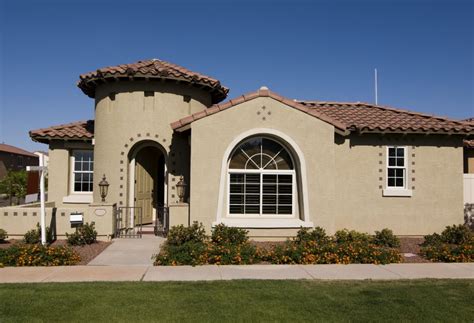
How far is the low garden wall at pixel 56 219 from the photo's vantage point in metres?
12.4

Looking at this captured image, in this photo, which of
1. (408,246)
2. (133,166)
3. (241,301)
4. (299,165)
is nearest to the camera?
(241,301)

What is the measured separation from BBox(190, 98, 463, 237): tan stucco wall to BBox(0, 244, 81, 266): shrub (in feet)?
12.8

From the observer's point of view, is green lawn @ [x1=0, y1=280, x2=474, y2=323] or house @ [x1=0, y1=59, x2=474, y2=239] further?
house @ [x1=0, y1=59, x2=474, y2=239]

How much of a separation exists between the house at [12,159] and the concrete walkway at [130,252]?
57.0 m

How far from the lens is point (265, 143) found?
12.9 metres

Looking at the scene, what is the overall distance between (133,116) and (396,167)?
9.62m

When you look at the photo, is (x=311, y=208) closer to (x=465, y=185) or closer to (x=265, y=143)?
(x=265, y=143)

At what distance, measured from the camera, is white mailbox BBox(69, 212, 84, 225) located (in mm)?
12266

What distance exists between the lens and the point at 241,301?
6641 millimetres

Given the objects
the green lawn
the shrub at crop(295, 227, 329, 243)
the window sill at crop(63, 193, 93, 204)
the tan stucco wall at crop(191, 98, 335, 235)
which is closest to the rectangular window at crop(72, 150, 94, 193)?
the window sill at crop(63, 193, 93, 204)

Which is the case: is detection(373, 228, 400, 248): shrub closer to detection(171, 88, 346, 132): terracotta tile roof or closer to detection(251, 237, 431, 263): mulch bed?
detection(251, 237, 431, 263): mulch bed

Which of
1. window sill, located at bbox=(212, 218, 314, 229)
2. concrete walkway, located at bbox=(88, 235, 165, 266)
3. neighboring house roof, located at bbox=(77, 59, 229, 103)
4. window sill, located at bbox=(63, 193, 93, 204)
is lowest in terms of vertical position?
concrete walkway, located at bbox=(88, 235, 165, 266)

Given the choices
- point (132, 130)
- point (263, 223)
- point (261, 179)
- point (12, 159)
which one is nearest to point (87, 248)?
point (132, 130)

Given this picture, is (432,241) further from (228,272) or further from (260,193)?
(228,272)
